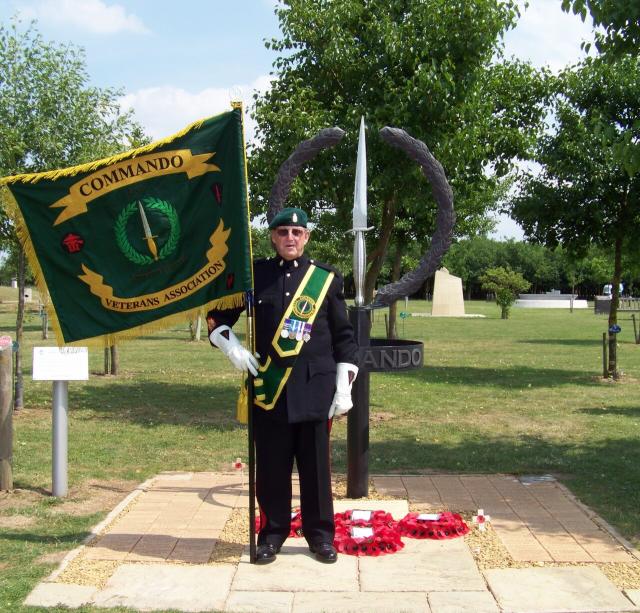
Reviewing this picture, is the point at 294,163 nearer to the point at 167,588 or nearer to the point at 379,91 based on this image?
the point at 379,91

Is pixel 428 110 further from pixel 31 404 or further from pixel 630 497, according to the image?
pixel 31 404

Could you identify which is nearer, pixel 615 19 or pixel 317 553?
pixel 317 553

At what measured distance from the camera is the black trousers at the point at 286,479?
491cm

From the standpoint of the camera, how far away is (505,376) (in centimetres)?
1516

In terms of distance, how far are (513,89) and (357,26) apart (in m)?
3.26

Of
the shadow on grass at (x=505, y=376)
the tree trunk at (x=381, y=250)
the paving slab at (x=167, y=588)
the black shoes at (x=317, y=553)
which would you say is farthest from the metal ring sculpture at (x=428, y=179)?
the shadow on grass at (x=505, y=376)

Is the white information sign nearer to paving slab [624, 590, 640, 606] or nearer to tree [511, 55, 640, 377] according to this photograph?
paving slab [624, 590, 640, 606]

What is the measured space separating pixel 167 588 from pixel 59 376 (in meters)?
2.43

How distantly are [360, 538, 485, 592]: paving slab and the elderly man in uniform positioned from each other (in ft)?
1.01

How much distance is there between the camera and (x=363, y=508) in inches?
234

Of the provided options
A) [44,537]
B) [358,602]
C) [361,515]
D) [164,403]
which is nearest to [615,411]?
[164,403]

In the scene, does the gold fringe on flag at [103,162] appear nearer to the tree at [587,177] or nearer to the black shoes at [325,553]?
the black shoes at [325,553]

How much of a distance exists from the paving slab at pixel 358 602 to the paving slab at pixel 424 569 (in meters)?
0.10

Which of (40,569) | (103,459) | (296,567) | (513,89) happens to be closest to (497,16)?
(513,89)
